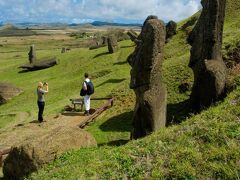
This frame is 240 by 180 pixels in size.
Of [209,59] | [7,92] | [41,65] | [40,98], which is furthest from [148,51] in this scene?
[41,65]

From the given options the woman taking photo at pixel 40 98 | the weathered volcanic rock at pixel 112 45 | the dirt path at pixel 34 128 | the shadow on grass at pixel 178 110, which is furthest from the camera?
the weathered volcanic rock at pixel 112 45

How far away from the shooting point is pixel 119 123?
26.2 metres

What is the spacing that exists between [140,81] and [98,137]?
17.6ft

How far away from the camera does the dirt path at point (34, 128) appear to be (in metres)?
26.3

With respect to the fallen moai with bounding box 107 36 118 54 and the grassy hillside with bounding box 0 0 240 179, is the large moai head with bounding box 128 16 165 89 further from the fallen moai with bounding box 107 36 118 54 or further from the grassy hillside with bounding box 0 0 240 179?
the fallen moai with bounding box 107 36 118 54

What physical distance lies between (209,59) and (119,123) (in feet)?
23.7

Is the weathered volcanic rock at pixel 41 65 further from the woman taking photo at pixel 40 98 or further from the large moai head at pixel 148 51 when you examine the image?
the large moai head at pixel 148 51

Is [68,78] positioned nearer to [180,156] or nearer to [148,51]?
[148,51]

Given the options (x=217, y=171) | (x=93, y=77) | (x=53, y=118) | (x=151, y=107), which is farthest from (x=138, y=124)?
(x=93, y=77)

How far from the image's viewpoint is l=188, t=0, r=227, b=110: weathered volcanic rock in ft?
67.2

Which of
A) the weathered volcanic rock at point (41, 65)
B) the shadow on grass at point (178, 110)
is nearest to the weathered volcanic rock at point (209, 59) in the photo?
the shadow on grass at point (178, 110)

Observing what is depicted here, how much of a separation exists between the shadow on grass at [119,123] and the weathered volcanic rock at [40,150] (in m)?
6.50

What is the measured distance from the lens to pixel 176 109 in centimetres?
2531

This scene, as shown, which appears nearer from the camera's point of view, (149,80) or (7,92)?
(149,80)
